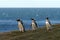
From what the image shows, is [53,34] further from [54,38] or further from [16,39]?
[16,39]

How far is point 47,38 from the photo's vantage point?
22.8 metres

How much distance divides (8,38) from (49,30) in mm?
4824

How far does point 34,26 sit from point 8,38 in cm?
536

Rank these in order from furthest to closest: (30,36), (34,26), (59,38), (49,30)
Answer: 1. (34,26)
2. (49,30)
3. (30,36)
4. (59,38)

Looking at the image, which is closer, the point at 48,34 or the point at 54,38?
the point at 54,38

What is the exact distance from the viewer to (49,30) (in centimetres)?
2683

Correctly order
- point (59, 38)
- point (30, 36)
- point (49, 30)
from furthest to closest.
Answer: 1. point (49, 30)
2. point (30, 36)
3. point (59, 38)

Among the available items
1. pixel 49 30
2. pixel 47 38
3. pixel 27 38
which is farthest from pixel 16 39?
pixel 49 30

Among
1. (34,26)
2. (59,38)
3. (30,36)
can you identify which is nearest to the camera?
(59,38)

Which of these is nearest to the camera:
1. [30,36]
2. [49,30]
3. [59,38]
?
[59,38]

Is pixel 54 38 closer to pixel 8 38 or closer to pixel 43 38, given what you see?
pixel 43 38

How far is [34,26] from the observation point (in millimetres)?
A: 28641

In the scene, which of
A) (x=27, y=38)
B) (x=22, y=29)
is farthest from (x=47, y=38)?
(x=22, y=29)

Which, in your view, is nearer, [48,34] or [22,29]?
[48,34]
